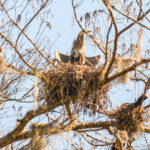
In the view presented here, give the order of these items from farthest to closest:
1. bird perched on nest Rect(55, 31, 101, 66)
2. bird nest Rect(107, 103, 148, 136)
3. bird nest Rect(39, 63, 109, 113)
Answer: bird perched on nest Rect(55, 31, 101, 66)
bird nest Rect(39, 63, 109, 113)
bird nest Rect(107, 103, 148, 136)

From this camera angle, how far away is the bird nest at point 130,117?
16.4 ft

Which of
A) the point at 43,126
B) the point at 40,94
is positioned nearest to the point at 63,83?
the point at 40,94

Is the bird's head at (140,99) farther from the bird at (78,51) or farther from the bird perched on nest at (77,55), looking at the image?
the bird at (78,51)

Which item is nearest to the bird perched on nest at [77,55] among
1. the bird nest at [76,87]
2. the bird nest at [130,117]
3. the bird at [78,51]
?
the bird at [78,51]

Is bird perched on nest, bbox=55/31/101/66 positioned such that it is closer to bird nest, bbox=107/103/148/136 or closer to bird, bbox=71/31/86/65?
bird, bbox=71/31/86/65

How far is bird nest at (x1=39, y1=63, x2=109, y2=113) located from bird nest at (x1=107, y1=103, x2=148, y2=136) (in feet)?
0.95

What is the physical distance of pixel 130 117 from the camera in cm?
500

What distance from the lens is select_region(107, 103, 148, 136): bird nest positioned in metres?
5.00

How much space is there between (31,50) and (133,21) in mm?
1968

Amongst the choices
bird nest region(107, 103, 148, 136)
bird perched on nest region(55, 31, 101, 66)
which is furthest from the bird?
bird nest region(107, 103, 148, 136)

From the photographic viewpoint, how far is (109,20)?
183 inches

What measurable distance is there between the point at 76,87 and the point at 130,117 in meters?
1.00

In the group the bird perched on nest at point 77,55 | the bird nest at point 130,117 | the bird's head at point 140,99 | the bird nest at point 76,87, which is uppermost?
the bird perched on nest at point 77,55

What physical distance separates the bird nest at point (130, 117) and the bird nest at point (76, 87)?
0.29 metres
